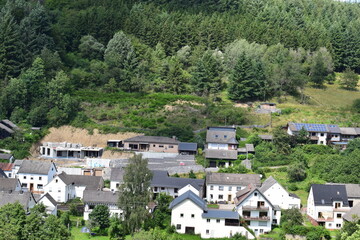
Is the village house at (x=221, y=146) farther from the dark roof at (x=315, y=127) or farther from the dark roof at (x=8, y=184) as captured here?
the dark roof at (x=8, y=184)

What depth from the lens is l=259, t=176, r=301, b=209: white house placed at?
48281 mm

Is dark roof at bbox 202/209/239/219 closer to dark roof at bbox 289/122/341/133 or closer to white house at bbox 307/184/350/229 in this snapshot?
white house at bbox 307/184/350/229

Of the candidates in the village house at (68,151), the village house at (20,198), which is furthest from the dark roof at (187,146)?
the village house at (20,198)

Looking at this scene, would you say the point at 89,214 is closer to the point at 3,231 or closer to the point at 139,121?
the point at 3,231

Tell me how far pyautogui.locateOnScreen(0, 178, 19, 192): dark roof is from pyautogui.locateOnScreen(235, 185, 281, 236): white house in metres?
16.9

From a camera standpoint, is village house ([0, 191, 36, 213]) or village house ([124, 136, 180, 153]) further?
village house ([124, 136, 180, 153])

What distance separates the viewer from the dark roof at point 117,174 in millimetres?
51531

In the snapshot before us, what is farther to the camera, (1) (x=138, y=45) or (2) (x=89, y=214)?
(1) (x=138, y=45)

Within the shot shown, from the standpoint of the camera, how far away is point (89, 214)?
4519 cm

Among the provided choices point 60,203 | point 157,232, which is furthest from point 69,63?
point 157,232

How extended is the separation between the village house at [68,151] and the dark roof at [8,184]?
1036 centimetres

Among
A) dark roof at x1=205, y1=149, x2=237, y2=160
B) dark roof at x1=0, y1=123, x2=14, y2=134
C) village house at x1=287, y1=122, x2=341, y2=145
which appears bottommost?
dark roof at x1=205, y1=149, x2=237, y2=160

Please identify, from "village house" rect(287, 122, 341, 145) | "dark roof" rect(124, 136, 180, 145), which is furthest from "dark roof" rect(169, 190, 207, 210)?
A: "village house" rect(287, 122, 341, 145)

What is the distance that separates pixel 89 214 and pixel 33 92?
82.0 feet
